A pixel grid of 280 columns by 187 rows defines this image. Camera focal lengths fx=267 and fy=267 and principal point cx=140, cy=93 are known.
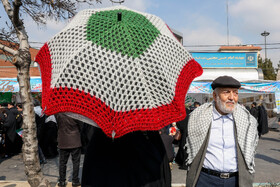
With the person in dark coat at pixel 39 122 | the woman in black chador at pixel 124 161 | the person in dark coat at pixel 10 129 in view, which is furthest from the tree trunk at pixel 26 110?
the person in dark coat at pixel 10 129

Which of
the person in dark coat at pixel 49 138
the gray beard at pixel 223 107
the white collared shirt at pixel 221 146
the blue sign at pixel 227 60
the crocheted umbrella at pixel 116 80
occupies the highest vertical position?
the blue sign at pixel 227 60

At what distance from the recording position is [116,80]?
1250mm

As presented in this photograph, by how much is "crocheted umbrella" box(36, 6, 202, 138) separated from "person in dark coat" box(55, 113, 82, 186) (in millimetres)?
4416

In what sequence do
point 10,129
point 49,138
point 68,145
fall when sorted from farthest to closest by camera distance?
point 10,129
point 49,138
point 68,145

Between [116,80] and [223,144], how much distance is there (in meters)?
2.05

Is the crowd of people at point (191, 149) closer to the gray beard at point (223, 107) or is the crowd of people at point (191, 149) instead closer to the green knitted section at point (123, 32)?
the gray beard at point (223, 107)

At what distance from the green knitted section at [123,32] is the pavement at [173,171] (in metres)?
4.40

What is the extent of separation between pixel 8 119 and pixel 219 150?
8.09 m

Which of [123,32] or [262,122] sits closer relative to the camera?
[123,32]

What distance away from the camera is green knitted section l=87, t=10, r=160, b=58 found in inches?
50.0

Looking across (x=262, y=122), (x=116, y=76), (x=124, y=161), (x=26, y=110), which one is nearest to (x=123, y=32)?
(x=116, y=76)

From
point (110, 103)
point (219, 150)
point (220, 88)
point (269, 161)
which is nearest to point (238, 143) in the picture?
point (219, 150)

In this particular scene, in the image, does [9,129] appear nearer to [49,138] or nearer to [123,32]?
[49,138]

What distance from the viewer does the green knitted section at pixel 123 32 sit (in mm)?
1271
